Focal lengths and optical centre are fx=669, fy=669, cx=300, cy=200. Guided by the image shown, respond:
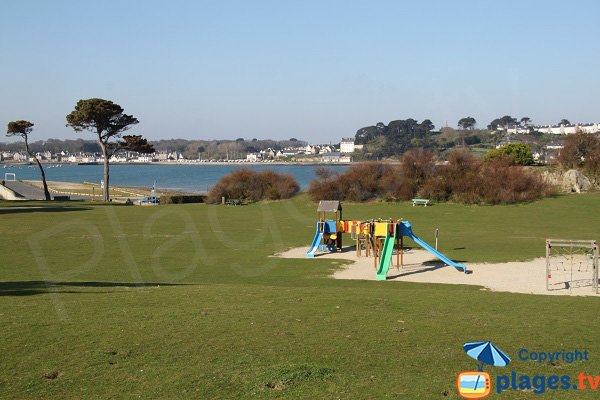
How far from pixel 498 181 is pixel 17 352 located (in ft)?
146

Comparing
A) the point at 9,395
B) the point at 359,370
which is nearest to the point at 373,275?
the point at 359,370

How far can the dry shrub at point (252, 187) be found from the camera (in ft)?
195

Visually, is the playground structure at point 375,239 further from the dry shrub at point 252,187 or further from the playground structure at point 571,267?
the dry shrub at point 252,187

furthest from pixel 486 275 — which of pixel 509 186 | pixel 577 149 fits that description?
pixel 577 149

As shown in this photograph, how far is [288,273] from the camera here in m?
22.0

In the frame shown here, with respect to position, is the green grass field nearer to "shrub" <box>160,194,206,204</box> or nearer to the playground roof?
the playground roof

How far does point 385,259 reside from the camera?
22.2m

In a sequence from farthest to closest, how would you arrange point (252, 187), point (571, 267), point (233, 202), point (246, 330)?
point (252, 187) < point (233, 202) < point (571, 267) < point (246, 330)

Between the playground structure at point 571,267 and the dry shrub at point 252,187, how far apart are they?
34223mm

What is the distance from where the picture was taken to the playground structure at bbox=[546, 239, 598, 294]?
60.0 feet

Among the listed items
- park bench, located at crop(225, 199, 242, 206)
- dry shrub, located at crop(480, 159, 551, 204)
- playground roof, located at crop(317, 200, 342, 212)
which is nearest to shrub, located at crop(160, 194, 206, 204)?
park bench, located at crop(225, 199, 242, 206)

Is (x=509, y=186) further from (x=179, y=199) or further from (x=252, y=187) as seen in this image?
(x=179, y=199)

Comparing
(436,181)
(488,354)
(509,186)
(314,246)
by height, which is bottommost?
(314,246)

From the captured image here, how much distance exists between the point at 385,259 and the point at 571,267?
5776mm
